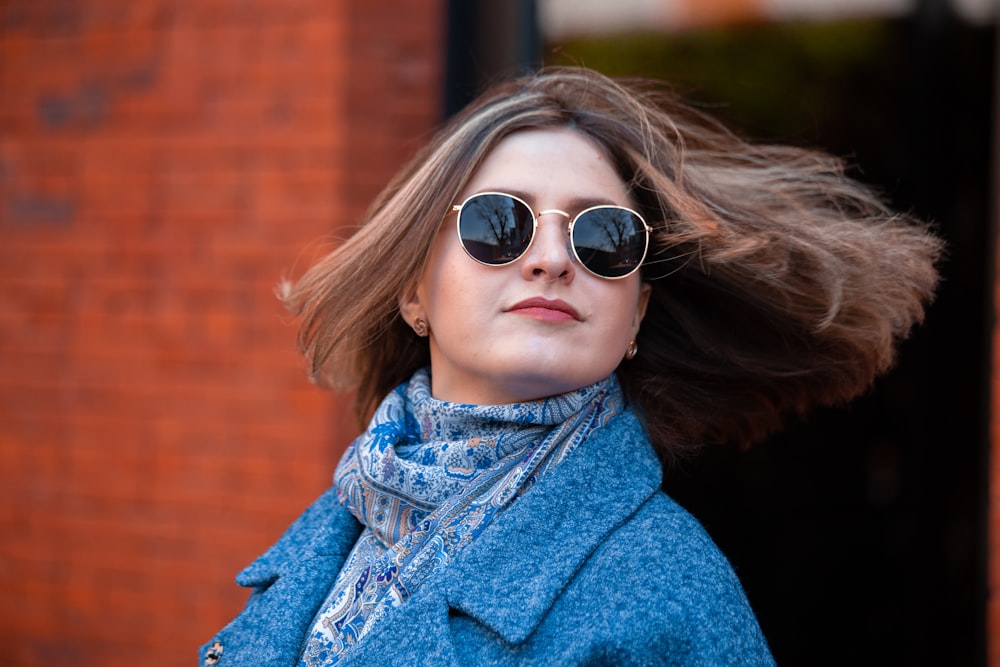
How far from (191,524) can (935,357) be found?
9.53 feet

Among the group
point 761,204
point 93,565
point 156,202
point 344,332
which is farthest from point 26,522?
point 761,204

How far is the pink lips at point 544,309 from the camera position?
164 centimetres

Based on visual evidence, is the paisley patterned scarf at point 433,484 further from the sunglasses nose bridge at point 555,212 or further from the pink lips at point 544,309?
the sunglasses nose bridge at point 555,212

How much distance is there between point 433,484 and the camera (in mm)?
1661

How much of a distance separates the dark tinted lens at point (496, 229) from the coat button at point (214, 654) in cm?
79

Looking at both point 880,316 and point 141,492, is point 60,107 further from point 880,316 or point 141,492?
point 880,316

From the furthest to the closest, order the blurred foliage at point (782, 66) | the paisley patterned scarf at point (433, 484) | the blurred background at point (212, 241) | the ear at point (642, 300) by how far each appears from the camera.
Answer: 1. the blurred foliage at point (782, 66)
2. the blurred background at point (212, 241)
3. the ear at point (642, 300)
4. the paisley patterned scarf at point (433, 484)

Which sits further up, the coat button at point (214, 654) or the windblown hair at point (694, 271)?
the windblown hair at point (694, 271)

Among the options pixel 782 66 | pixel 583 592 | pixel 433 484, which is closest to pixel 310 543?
pixel 433 484

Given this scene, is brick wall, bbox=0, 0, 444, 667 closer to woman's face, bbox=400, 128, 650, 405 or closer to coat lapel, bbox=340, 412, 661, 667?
woman's face, bbox=400, 128, 650, 405

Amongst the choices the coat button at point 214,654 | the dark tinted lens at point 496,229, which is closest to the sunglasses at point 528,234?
the dark tinted lens at point 496,229

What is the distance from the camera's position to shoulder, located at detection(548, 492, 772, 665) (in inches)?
55.5

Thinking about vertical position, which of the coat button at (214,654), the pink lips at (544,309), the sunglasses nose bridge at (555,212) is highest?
the sunglasses nose bridge at (555,212)

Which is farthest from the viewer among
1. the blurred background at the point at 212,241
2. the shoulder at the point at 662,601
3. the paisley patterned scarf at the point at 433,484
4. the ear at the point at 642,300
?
the blurred background at the point at 212,241
